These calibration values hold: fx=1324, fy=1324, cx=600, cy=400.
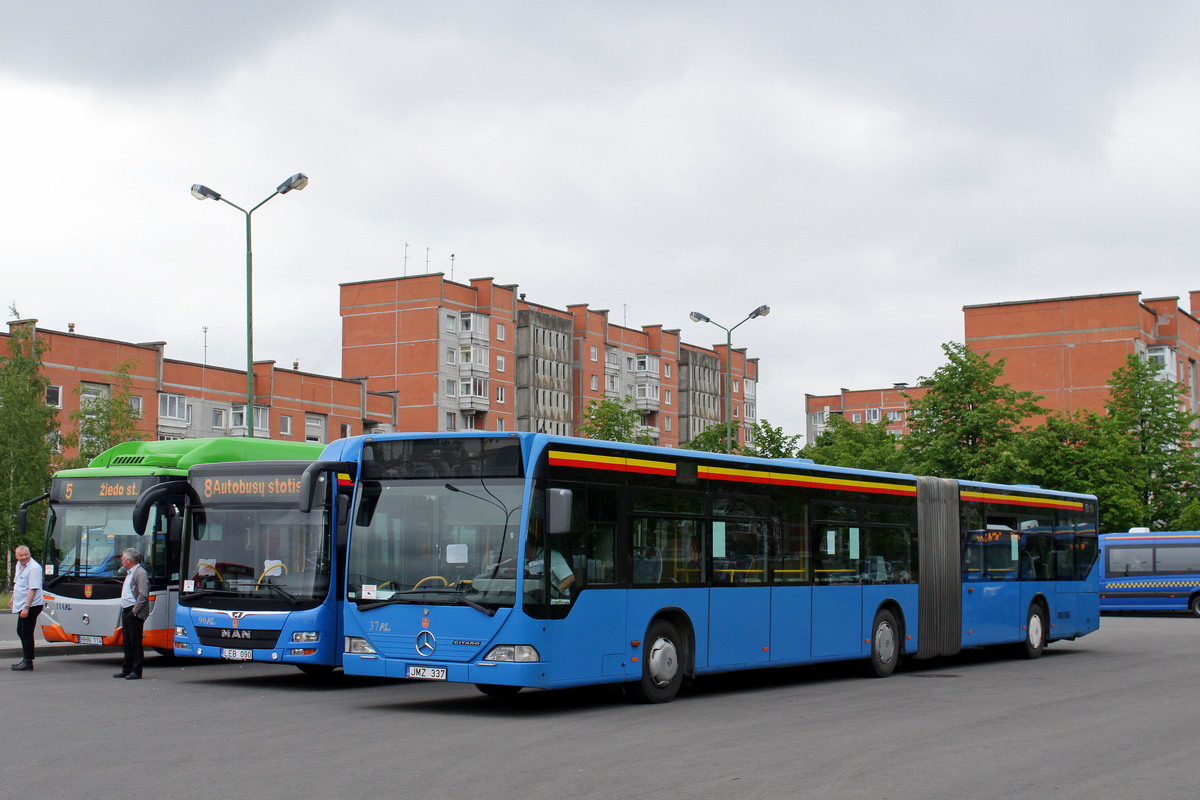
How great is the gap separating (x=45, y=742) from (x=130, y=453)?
9.46 metres

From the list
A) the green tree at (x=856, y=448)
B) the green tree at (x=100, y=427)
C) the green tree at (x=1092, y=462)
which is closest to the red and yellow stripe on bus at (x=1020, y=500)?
the green tree at (x=1092, y=462)

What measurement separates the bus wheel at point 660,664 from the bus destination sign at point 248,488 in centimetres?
480

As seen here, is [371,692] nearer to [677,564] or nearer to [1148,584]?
[677,564]

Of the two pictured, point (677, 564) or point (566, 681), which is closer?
point (566, 681)

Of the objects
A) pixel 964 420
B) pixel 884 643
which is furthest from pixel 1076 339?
pixel 884 643

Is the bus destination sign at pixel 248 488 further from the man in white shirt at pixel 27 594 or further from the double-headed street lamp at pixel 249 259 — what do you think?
the double-headed street lamp at pixel 249 259

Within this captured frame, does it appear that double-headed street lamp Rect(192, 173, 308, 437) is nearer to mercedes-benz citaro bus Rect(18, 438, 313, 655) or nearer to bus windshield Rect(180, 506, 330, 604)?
mercedes-benz citaro bus Rect(18, 438, 313, 655)

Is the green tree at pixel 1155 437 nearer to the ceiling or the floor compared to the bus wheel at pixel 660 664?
nearer to the ceiling

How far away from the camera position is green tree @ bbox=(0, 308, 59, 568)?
38.0m

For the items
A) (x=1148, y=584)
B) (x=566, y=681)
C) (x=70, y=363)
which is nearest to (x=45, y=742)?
(x=566, y=681)

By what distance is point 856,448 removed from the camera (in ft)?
216

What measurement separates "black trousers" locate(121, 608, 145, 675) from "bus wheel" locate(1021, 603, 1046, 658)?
14221mm

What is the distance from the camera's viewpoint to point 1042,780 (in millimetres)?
9414

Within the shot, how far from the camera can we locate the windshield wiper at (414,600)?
12.9 m
